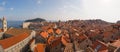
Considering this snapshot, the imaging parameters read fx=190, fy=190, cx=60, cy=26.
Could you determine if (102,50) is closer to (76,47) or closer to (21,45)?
(76,47)

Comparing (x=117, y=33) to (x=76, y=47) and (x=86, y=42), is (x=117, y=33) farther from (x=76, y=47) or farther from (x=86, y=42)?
(x=76, y=47)

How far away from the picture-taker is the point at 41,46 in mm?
47344

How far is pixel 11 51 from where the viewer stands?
41094 millimetres

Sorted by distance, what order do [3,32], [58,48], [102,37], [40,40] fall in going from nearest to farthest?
1. [58,48]
2. [40,40]
3. [102,37]
4. [3,32]

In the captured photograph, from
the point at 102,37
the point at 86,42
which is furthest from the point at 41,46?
the point at 102,37

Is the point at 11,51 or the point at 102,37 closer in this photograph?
the point at 11,51

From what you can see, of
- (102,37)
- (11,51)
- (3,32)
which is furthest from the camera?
(3,32)

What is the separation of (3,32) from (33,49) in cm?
2801

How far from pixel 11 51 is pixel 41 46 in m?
8.59

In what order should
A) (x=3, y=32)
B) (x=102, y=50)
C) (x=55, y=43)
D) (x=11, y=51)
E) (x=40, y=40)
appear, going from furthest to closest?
(x=3, y=32) → (x=40, y=40) → (x=55, y=43) → (x=11, y=51) → (x=102, y=50)

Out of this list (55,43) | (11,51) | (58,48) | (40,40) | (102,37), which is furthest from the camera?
(102,37)

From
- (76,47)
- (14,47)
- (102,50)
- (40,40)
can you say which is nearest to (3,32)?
(40,40)

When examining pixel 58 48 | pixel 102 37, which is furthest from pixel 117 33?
pixel 58 48

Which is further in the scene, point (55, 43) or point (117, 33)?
point (117, 33)
